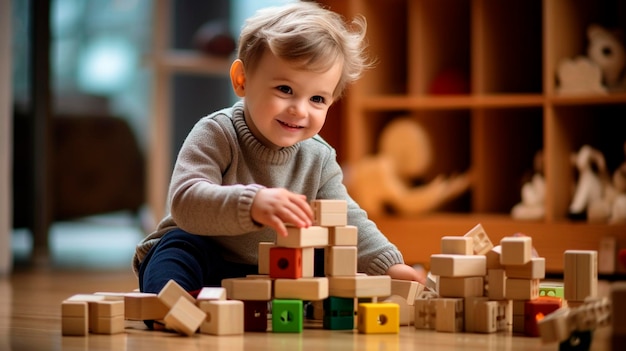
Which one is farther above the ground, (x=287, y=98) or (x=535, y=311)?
(x=287, y=98)

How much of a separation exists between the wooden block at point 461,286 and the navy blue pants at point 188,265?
0.78 feet

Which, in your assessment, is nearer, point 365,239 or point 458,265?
point 458,265

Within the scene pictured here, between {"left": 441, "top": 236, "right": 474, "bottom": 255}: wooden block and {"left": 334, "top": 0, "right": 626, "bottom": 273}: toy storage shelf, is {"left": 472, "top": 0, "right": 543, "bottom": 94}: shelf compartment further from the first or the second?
{"left": 441, "top": 236, "right": 474, "bottom": 255}: wooden block

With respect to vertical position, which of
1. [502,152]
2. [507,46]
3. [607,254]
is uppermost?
[507,46]

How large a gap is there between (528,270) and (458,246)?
97mm

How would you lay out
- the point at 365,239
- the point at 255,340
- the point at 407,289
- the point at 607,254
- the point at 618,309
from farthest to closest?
the point at 607,254, the point at 365,239, the point at 407,289, the point at 255,340, the point at 618,309

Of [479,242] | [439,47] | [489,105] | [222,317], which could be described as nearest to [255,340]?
[222,317]

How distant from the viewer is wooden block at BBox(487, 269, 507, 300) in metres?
1.15

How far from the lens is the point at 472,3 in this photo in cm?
236

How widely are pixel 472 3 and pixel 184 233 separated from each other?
130 cm

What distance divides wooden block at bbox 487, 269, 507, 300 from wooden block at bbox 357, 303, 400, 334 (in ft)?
0.41

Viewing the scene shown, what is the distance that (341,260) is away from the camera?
3.79 ft

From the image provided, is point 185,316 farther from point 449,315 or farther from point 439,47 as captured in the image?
point 439,47

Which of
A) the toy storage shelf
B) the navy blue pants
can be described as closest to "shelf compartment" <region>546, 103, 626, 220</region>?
the toy storage shelf
